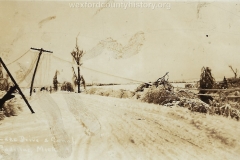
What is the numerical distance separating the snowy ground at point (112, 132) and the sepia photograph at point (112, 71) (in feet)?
0.05

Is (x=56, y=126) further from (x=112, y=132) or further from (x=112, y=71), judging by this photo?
(x=112, y=71)

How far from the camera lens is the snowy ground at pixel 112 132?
306 centimetres

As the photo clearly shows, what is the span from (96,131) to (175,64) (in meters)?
1.62

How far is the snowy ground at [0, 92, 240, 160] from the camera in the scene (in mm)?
3062

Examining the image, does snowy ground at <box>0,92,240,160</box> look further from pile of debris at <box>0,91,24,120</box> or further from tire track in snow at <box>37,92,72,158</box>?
pile of debris at <box>0,91,24,120</box>

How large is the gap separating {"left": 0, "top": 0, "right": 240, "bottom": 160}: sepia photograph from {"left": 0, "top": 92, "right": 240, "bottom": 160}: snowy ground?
16 mm

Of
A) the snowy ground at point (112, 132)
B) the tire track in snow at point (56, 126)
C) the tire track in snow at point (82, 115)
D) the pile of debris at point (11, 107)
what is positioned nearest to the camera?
A: the snowy ground at point (112, 132)

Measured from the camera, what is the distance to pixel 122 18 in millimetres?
3598

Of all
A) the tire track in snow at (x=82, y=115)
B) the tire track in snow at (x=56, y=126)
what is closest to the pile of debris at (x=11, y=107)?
the tire track in snow at (x=56, y=126)

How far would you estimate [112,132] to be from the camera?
3336mm

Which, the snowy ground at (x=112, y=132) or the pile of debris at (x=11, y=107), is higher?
the pile of debris at (x=11, y=107)

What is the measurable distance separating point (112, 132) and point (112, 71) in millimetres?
982

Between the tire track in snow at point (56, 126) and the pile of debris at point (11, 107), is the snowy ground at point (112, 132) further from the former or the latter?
the pile of debris at point (11, 107)

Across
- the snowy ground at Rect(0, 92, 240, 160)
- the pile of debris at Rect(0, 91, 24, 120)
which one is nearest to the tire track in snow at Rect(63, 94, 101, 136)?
the snowy ground at Rect(0, 92, 240, 160)
